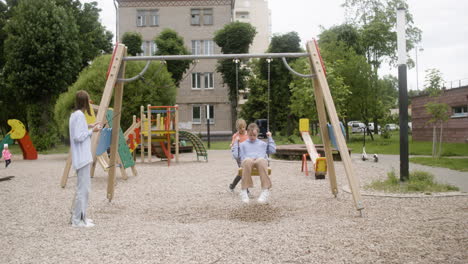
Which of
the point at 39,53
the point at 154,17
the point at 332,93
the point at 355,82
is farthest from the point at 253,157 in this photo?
the point at 154,17

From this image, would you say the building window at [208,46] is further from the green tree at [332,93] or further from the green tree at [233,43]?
the green tree at [332,93]

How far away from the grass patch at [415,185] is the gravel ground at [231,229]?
2.41 ft

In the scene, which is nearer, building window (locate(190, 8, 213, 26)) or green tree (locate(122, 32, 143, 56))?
green tree (locate(122, 32, 143, 56))

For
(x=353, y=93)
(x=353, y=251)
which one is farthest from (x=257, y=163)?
(x=353, y=93)

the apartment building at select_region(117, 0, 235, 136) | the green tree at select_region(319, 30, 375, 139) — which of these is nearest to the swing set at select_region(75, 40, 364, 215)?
the green tree at select_region(319, 30, 375, 139)

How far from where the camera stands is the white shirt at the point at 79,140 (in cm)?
604

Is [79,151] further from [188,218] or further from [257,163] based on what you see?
[257,163]

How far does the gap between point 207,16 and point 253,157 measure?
130 ft

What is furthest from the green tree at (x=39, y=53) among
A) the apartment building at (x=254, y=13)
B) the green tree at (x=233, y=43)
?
the apartment building at (x=254, y=13)

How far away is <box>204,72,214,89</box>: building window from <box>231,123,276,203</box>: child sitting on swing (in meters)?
37.7

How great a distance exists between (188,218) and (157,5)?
1640 inches

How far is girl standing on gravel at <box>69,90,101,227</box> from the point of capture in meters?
6.05

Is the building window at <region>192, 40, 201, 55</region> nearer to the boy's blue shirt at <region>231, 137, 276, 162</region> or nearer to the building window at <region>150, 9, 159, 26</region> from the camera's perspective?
the building window at <region>150, 9, 159, 26</region>

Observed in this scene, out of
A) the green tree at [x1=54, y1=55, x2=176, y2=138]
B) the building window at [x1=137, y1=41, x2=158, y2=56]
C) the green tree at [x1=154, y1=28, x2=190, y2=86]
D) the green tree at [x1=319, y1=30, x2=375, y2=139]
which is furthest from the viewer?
the building window at [x1=137, y1=41, x2=158, y2=56]
